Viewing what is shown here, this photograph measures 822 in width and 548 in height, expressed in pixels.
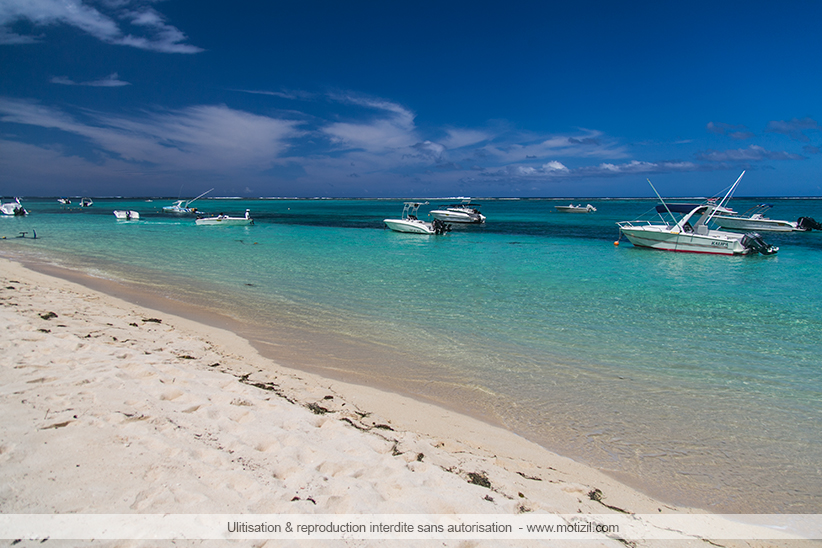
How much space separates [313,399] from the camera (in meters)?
5.38

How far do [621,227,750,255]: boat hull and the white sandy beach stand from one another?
25797 mm

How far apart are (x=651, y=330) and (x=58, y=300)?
14545 mm

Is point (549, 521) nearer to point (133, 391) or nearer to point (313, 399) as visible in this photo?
point (313, 399)

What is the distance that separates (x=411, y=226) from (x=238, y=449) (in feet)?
106

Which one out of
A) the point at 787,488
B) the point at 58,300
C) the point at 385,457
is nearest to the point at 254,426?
the point at 385,457

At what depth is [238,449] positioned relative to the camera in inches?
143

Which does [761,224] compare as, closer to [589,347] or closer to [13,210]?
[589,347]

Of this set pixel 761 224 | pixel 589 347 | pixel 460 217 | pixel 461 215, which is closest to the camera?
pixel 589 347

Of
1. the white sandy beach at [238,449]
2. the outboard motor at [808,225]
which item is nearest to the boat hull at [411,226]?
the white sandy beach at [238,449]

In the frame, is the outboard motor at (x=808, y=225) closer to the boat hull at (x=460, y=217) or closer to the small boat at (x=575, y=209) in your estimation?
the boat hull at (x=460, y=217)

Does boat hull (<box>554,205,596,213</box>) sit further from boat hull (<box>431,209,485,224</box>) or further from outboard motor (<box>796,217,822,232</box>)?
boat hull (<box>431,209,485,224</box>)

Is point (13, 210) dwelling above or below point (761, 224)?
below

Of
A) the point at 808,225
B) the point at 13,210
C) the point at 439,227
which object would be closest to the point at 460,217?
the point at 439,227

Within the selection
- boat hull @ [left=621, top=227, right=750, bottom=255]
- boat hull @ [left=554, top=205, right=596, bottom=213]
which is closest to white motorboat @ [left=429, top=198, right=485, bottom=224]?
boat hull @ [left=621, top=227, right=750, bottom=255]
